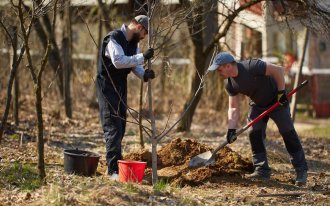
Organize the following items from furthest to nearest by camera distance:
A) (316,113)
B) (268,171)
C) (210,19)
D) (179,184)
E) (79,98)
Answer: (316,113) < (79,98) < (210,19) < (268,171) < (179,184)

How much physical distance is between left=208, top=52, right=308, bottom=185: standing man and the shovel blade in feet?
1.58

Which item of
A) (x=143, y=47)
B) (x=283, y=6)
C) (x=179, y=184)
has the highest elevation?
(x=283, y=6)

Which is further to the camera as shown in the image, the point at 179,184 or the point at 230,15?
the point at 230,15

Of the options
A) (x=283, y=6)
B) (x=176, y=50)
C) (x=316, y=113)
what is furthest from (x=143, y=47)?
(x=316, y=113)

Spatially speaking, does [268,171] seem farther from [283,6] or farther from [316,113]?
[316,113]

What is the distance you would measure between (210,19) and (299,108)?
9.57m

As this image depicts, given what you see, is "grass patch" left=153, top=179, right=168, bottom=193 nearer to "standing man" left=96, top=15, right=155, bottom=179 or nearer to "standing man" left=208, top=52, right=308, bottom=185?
"standing man" left=96, top=15, right=155, bottom=179

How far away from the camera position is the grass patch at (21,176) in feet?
26.6

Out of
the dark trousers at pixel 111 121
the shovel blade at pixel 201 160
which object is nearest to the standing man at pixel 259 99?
the shovel blade at pixel 201 160

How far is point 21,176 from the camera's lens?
8586mm

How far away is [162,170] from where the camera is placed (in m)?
9.45

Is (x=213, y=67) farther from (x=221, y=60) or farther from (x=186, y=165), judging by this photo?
(x=186, y=165)

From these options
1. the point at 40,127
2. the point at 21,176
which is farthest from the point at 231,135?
the point at 21,176

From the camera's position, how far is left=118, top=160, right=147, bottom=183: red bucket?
27.2ft
